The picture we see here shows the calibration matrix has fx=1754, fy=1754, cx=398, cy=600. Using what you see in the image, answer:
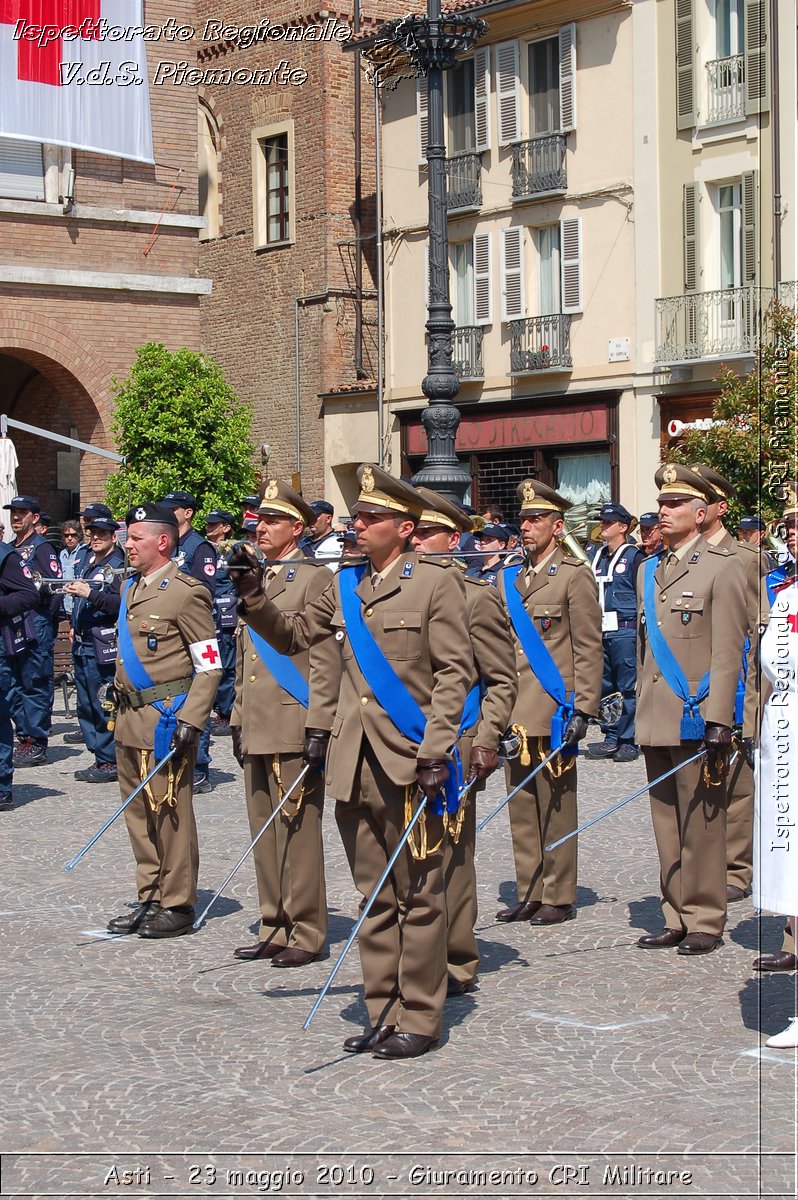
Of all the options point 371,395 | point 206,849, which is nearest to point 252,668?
point 206,849

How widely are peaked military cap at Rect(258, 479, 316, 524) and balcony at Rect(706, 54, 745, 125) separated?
2154cm

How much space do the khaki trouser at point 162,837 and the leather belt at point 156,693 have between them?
227mm

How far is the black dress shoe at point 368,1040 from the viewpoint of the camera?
638 centimetres

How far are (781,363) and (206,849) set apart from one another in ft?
27.6

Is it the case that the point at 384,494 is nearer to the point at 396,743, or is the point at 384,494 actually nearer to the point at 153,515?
the point at 396,743

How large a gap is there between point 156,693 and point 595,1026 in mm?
2905

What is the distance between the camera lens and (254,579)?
22.2 ft

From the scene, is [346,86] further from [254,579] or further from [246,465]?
[254,579]

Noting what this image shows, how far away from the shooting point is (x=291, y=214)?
34906mm

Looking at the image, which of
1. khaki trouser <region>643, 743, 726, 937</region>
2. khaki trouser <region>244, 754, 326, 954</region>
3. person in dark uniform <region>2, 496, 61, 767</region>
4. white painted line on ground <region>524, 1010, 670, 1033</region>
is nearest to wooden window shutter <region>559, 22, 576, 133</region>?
person in dark uniform <region>2, 496, 61, 767</region>

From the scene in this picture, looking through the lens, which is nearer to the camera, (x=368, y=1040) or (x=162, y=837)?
(x=368, y=1040)

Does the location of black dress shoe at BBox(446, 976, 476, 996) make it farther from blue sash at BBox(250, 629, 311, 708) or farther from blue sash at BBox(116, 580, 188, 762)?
blue sash at BBox(116, 580, 188, 762)

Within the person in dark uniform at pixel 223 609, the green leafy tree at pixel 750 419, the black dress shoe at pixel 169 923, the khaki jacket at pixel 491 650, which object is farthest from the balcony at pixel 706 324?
the khaki jacket at pixel 491 650

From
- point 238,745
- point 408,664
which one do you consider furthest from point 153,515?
point 408,664
